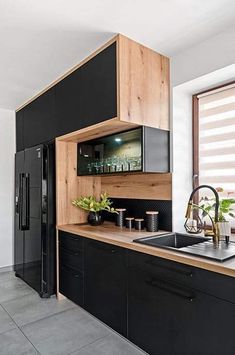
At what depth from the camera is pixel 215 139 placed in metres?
2.48

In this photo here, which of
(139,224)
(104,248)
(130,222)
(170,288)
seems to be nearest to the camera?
(170,288)

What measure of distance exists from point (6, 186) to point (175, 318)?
3.21 metres

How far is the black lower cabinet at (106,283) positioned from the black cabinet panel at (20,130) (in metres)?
2.18

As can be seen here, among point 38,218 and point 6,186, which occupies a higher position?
point 6,186

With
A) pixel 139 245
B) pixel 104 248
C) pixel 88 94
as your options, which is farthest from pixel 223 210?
pixel 88 94

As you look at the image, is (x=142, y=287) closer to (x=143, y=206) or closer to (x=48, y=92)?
(x=143, y=206)

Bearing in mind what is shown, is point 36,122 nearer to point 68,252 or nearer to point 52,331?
point 68,252

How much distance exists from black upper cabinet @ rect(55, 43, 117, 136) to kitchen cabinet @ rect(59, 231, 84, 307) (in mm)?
1170

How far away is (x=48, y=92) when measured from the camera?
327cm

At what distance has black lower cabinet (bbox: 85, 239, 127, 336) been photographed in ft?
6.91

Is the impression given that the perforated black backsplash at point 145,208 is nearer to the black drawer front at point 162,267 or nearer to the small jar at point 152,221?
the small jar at point 152,221

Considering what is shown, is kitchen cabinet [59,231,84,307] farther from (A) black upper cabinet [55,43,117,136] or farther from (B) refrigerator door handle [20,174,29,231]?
(A) black upper cabinet [55,43,117,136]

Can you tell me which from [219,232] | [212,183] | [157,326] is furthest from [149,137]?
[157,326]

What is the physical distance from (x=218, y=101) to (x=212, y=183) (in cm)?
78
